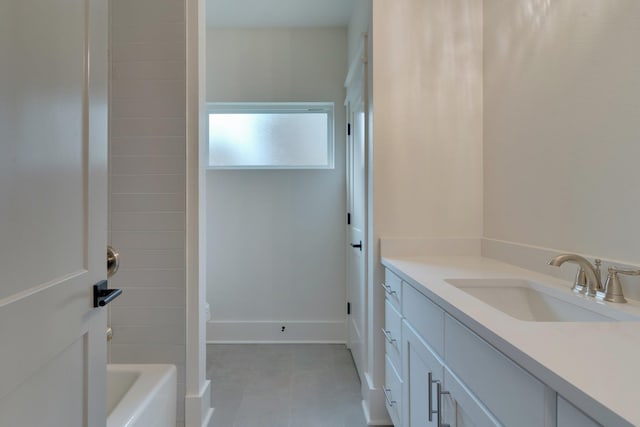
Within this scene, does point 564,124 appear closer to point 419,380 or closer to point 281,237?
point 419,380

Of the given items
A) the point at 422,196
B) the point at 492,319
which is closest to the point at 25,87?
the point at 492,319

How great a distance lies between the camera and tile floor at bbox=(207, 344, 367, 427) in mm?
1913

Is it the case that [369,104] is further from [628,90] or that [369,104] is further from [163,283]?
[163,283]

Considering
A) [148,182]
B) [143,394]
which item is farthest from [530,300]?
[148,182]

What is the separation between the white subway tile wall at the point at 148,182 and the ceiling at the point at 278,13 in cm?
104

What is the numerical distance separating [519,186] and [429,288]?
2.60ft

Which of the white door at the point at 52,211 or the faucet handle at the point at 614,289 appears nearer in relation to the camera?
the white door at the point at 52,211

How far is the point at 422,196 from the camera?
1846 millimetres

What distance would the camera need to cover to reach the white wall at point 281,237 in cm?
297

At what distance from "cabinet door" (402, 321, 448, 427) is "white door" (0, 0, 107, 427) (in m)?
0.99

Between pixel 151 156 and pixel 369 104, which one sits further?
pixel 369 104

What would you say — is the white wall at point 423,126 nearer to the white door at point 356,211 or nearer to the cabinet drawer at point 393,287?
the cabinet drawer at point 393,287

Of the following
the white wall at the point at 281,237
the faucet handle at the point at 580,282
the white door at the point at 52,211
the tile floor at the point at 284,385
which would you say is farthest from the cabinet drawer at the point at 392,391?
the white wall at the point at 281,237

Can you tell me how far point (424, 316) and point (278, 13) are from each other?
2.62m
